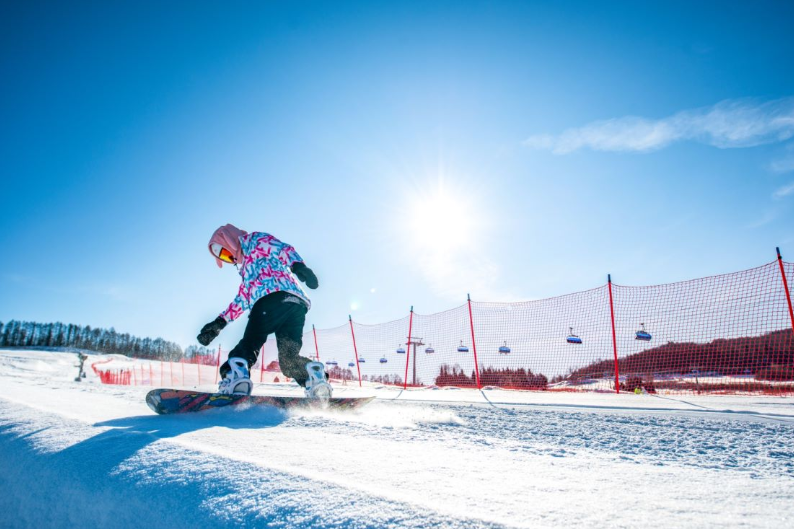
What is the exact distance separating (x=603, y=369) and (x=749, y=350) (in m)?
2.34

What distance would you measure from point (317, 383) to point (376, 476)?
6.76 ft

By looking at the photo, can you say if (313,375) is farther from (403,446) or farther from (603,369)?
(603,369)

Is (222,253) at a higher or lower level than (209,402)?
higher

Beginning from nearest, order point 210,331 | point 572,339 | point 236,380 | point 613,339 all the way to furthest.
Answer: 1. point 236,380
2. point 210,331
3. point 613,339
4. point 572,339

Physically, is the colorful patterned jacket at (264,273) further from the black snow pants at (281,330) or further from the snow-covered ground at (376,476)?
the snow-covered ground at (376,476)

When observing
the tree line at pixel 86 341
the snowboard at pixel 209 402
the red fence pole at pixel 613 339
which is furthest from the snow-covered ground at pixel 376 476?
the tree line at pixel 86 341

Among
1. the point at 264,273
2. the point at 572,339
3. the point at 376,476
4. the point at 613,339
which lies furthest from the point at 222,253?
the point at 572,339

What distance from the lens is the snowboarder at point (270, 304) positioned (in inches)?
109

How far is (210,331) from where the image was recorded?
2.87m

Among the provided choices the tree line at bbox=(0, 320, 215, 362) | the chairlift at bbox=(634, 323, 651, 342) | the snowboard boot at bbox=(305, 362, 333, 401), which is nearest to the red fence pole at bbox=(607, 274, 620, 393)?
the chairlift at bbox=(634, 323, 651, 342)

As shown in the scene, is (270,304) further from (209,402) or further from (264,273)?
(209,402)

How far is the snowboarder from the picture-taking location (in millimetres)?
2764

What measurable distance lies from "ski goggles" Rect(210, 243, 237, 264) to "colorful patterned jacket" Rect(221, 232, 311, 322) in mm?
192

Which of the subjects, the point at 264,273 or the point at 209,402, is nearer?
the point at 209,402
